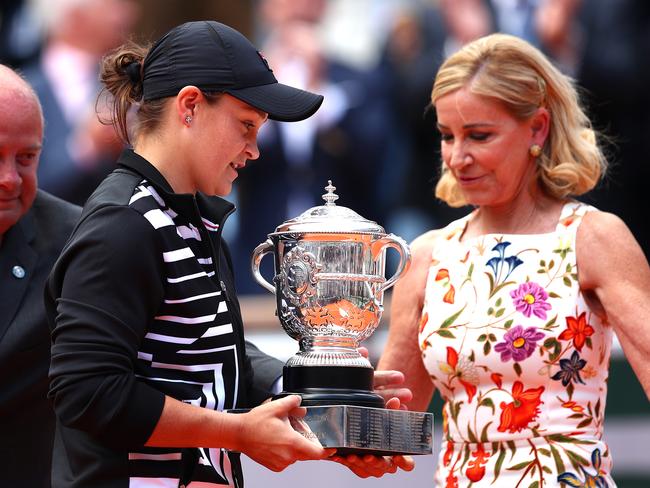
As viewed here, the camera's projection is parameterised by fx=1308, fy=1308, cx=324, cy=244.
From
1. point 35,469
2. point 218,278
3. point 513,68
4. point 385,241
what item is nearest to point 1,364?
point 35,469

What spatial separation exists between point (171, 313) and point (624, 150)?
12.5 feet

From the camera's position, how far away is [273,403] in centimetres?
229

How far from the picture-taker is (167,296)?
7.57 feet

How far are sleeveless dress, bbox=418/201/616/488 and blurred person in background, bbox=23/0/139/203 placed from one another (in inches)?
123

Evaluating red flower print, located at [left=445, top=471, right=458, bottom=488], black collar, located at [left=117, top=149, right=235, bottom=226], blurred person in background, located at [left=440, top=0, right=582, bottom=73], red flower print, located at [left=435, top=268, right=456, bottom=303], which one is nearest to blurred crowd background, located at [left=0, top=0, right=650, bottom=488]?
blurred person in background, located at [left=440, top=0, right=582, bottom=73]

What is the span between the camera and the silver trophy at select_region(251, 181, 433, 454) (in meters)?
2.52

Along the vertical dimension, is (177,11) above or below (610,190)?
above

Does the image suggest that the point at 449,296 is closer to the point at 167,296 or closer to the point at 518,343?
the point at 518,343

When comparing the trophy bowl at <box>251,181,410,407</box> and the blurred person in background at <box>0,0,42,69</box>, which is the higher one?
the blurred person in background at <box>0,0,42,69</box>

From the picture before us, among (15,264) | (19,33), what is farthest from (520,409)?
(19,33)

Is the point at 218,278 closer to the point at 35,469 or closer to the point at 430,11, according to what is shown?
the point at 35,469

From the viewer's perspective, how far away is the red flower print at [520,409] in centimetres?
302

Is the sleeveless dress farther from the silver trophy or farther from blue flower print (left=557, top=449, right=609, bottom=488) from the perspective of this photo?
the silver trophy

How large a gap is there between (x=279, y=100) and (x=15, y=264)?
37.2 inches
